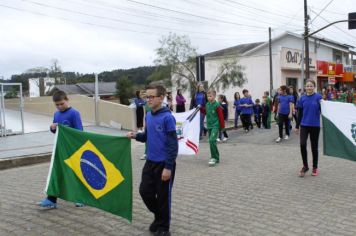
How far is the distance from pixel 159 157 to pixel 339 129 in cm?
452

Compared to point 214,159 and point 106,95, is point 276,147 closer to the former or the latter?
point 214,159

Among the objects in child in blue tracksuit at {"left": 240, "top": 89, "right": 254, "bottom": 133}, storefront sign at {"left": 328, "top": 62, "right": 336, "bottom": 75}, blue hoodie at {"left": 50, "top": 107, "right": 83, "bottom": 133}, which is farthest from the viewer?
storefront sign at {"left": 328, "top": 62, "right": 336, "bottom": 75}

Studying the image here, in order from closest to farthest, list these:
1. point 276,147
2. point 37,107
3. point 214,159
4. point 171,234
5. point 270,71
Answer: point 171,234 < point 214,159 < point 276,147 < point 37,107 < point 270,71

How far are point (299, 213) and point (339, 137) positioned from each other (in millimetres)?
2758

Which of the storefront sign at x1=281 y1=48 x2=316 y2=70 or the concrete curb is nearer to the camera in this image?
the concrete curb

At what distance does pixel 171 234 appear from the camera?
5.06 metres

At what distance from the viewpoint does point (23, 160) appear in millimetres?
11328

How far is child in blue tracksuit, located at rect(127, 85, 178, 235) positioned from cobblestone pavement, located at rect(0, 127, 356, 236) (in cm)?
39

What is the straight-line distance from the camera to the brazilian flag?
205 inches

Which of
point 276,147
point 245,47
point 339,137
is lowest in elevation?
point 276,147

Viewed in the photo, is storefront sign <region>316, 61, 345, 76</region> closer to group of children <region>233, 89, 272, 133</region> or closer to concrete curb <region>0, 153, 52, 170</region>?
group of children <region>233, 89, 272, 133</region>

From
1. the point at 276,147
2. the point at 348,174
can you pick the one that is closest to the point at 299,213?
the point at 348,174

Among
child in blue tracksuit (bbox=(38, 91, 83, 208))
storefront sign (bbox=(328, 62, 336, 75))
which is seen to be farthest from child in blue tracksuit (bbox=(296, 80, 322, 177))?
storefront sign (bbox=(328, 62, 336, 75))

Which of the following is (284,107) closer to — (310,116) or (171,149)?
(310,116)
